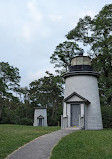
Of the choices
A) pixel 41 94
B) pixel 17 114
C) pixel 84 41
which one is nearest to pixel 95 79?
pixel 84 41

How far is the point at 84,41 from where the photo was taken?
90.4 ft

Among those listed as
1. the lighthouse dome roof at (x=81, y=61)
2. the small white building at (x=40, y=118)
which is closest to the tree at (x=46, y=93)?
the small white building at (x=40, y=118)

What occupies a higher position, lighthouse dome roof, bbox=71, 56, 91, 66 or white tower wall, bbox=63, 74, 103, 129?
lighthouse dome roof, bbox=71, 56, 91, 66

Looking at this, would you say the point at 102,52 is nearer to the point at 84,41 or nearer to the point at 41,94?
the point at 84,41

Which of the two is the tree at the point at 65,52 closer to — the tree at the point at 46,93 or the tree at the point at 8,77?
the tree at the point at 8,77

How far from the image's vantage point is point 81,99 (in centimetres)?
1967

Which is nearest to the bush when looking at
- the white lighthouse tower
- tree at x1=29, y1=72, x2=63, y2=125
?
the white lighthouse tower

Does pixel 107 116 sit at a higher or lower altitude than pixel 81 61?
lower

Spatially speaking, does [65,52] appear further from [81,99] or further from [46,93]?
[46,93]

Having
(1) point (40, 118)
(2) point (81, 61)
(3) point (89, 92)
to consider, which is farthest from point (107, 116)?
(1) point (40, 118)

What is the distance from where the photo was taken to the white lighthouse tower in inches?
775

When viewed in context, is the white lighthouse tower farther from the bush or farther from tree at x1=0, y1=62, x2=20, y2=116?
tree at x1=0, y1=62, x2=20, y2=116

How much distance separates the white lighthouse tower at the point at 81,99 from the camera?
64.6 ft

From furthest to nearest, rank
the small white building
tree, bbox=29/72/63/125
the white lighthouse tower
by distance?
tree, bbox=29/72/63/125 → the small white building → the white lighthouse tower
